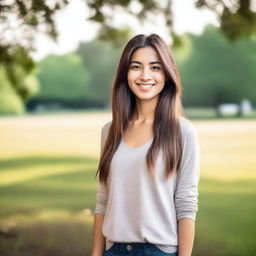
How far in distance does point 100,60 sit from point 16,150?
0.89 meters

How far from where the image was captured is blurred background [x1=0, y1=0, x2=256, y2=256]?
139 inches

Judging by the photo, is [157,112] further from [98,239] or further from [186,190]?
[98,239]

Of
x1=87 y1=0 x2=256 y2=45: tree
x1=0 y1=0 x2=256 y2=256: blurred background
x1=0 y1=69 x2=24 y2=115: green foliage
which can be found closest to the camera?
x1=87 y1=0 x2=256 y2=45: tree

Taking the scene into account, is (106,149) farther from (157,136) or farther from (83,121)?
(83,121)

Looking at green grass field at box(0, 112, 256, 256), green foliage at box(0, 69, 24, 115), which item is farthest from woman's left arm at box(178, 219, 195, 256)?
green foliage at box(0, 69, 24, 115)

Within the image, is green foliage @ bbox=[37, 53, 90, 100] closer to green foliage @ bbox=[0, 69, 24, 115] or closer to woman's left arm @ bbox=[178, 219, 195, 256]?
green foliage @ bbox=[0, 69, 24, 115]

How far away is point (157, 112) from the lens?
1451 mm

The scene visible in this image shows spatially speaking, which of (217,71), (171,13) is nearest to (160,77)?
(171,13)

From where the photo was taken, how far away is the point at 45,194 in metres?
3.70

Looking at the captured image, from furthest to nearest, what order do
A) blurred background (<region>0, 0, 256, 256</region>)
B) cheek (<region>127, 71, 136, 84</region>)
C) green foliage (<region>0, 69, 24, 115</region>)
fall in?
green foliage (<region>0, 69, 24, 115</region>)
blurred background (<region>0, 0, 256, 256</region>)
cheek (<region>127, 71, 136, 84</region>)

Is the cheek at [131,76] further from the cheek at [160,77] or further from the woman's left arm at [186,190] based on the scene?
the woman's left arm at [186,190]

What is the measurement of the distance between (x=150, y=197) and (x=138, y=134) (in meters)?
0.18

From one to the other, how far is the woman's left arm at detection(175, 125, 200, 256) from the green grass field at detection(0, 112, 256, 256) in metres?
2.14

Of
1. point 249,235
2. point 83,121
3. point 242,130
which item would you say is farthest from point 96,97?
point 249,235
